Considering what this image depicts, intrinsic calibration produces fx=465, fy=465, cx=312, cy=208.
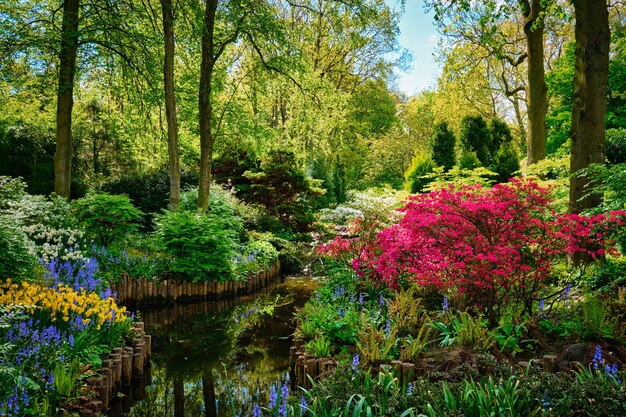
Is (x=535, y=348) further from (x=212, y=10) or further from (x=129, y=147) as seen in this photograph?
(x=129, y=147)

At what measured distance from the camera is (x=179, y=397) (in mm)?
4875

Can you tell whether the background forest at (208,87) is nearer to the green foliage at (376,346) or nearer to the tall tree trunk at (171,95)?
the tall tree trunk at (171,95)

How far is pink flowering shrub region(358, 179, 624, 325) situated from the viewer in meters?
4.98

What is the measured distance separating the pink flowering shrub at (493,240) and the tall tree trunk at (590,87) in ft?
5.71

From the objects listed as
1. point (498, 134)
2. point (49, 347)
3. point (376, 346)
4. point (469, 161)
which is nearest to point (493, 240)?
point (376, 346)

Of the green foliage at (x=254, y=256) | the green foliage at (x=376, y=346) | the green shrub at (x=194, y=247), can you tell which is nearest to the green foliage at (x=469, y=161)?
the green foliage at (x=254, y=256)

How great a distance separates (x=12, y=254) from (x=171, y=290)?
4373 millimetres

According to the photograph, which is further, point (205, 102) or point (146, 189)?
point (146, 189)

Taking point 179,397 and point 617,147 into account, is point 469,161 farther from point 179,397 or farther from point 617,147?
point 179,397

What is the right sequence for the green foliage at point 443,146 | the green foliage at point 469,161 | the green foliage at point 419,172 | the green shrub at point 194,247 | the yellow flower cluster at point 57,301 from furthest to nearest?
1. the green foliage at point 443,146
2. the green foliage at point 419,172
3. the green foliage at point 469,161
4. the green shrub at point 194,247
5. the yellow flower cluster at point 57,301

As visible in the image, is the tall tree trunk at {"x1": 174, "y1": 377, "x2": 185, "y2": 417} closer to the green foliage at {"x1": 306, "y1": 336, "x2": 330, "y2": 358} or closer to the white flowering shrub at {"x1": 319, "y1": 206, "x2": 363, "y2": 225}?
the green foliage at {"x1": 306, "y1": 336, "x2": 330, "y2": 358}

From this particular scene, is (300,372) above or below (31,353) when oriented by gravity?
below

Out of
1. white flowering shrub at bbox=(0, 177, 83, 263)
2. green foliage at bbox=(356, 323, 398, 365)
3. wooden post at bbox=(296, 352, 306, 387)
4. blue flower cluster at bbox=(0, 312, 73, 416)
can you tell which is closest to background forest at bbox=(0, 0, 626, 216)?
white flowering shrub at bbox=(0, 177, 83, 263)

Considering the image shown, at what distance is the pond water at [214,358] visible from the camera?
4.69 metres
